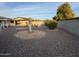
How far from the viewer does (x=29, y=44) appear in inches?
250

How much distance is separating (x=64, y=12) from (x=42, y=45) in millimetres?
831

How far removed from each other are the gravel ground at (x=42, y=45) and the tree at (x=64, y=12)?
0.91ft

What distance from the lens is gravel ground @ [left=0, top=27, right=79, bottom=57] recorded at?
20.5 ft

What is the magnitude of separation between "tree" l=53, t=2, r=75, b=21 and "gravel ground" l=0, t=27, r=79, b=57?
0.91ft

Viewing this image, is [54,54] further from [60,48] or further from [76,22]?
[76,22]

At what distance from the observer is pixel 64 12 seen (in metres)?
6.34

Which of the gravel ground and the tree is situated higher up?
the tree

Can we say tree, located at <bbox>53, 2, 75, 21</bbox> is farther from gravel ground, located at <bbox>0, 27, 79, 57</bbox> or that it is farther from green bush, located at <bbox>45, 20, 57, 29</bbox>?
gravel ground, located at <bbox>0, 27, 79, 57</bbox>

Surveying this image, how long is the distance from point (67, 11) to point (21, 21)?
99 centimetres

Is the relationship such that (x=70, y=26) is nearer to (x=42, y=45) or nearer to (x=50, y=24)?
(x=50, y=24)

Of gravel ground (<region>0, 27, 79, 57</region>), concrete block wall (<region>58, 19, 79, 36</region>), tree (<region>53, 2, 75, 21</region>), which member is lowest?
gravel ground (<region>0, 27, 79, 57</region>)

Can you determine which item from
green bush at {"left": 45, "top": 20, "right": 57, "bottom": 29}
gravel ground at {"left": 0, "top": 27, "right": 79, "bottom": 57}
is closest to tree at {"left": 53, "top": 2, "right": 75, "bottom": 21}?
green bush at {"left": 45, "top": 20, "right": 57, "bottom": 29}

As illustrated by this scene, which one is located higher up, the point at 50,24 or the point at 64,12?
the point at 64,12

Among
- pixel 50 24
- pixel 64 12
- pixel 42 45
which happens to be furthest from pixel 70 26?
pixel 42 45
